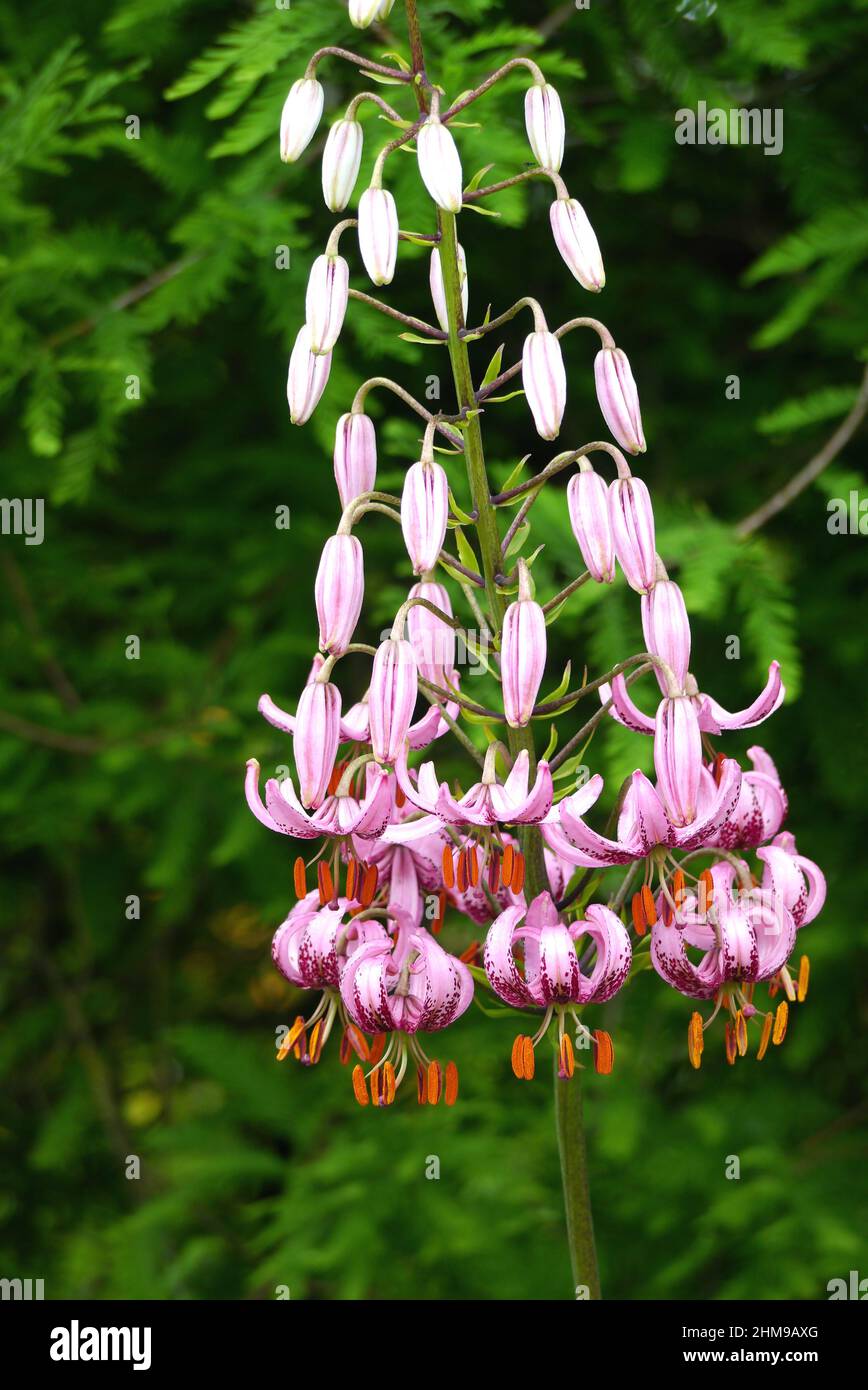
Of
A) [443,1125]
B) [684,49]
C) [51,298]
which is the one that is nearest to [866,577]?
[684,49]

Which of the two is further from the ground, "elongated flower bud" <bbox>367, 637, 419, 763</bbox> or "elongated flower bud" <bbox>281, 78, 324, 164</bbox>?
"elongated flower bud" <bbox>281, 78, 324, 164</bbox>

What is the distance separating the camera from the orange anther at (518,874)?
1.33 meters

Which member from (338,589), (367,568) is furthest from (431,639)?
(367,568)

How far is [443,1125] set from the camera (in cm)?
308

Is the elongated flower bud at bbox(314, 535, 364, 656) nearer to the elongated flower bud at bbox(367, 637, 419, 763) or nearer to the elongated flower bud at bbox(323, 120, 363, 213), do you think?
the elongated flower bud at bbox(367, 637, 419, 763)

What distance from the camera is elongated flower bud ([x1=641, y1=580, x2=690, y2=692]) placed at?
4.16 feet

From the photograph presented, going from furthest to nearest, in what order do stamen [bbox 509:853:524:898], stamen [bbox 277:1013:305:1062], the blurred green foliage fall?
→ the blurred green foliage
stamen [bbox 277:1013:305:1062]
stamen [bbox 509:853:524:898]

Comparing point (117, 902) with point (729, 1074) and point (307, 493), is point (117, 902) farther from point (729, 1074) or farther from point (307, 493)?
point (729, 1074)

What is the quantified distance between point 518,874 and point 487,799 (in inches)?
4.0

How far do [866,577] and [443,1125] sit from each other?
160cm

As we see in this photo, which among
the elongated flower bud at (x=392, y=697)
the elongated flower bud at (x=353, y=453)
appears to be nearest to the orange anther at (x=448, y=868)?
the elongated flower bud at (x=392, y=697)

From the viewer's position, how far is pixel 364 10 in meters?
1.28

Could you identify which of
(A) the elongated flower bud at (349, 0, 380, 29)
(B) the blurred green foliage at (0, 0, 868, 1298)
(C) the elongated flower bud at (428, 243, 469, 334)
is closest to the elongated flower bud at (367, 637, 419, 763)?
(C) the elongated flower bud at (428, 243, 469, 334)

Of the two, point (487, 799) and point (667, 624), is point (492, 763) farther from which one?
point (667, 624)
